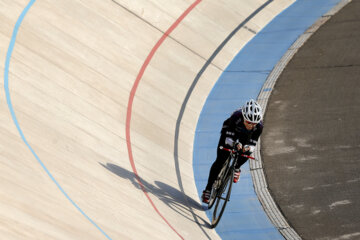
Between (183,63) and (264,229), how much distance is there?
404cm

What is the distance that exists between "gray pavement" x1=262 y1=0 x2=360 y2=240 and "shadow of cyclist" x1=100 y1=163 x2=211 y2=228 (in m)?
1.30

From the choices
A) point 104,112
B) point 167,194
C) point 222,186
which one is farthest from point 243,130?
point 104,112

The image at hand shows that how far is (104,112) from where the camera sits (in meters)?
9.03

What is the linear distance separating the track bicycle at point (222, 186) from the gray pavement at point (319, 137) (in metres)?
1.02

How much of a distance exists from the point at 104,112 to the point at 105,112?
0.02 m

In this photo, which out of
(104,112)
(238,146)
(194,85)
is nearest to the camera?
(238,146)

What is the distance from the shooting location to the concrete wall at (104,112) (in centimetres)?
673

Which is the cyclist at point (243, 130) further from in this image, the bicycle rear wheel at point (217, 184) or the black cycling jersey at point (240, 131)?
the bicycle rear wheel at point (217, 184)

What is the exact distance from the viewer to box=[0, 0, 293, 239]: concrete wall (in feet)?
22.1

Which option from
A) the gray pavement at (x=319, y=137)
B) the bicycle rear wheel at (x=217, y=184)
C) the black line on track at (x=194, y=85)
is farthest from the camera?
the black line on track at (x=194, y=85)

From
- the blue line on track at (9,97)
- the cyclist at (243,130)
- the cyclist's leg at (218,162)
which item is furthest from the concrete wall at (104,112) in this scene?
the cyclist at (243,130)

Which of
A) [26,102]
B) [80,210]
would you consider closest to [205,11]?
[26,102]

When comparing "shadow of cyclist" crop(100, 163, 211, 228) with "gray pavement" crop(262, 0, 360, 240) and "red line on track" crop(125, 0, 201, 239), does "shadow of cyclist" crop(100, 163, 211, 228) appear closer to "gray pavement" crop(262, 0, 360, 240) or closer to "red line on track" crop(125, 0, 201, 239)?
"red line on track" crop(125, 0, 201, 239)

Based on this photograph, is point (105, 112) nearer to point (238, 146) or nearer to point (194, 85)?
point (194, 85)
